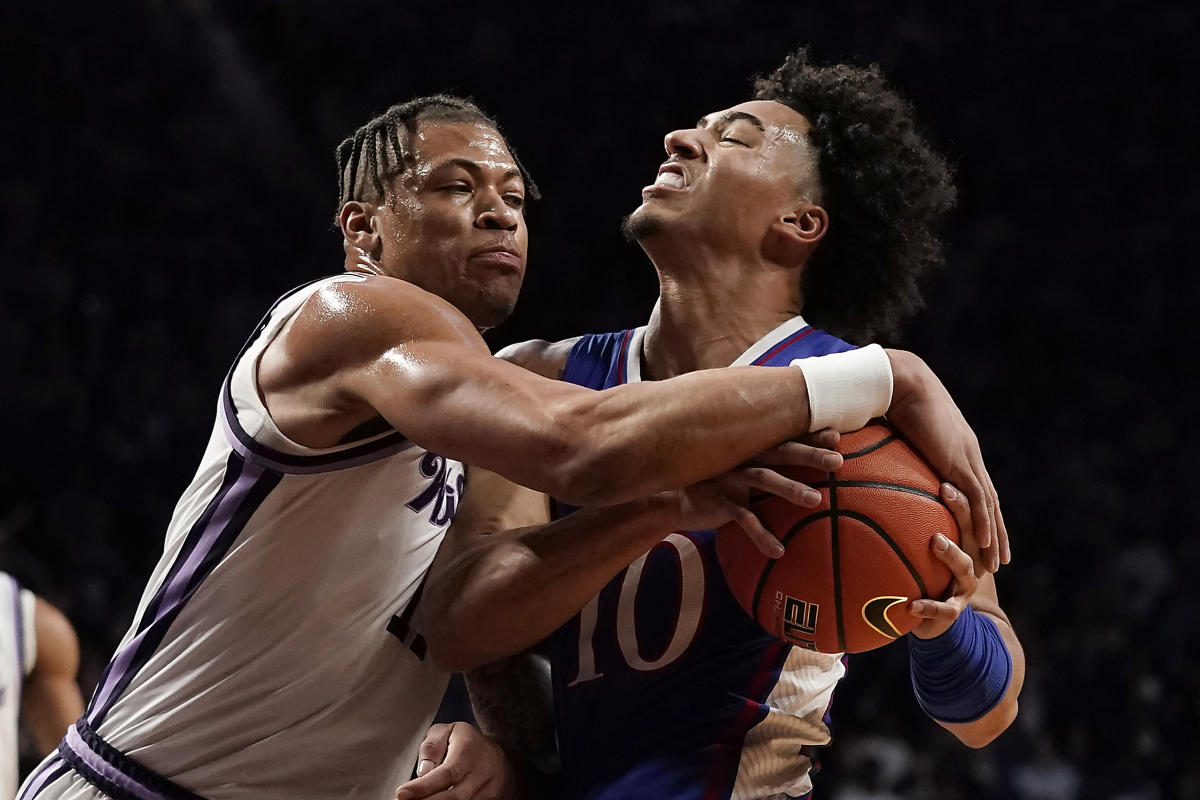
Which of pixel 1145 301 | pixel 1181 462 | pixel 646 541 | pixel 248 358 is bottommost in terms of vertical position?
pixel 1181 462

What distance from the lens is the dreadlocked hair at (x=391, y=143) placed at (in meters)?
2.91

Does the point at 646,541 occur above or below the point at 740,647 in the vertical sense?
above

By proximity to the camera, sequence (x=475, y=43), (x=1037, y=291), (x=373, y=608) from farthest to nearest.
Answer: (x=475, y=43)
(x=1037, y=291)
(x=373, y=608)

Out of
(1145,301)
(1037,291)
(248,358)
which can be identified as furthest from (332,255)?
(248,358)

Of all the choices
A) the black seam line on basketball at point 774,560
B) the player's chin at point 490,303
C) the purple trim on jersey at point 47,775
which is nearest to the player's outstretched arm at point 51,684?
the purple trim on jersey at point 47,775

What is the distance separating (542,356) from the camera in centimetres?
314

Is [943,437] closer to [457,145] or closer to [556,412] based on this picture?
[556,412]

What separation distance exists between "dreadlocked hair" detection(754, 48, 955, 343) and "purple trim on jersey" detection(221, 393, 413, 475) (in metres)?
1.24

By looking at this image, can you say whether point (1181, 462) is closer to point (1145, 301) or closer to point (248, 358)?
point (1145, 301)

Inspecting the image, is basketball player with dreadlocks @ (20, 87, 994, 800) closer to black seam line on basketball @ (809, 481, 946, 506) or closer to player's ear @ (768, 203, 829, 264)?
black seam line on basketball @ (809, 481, 946, 506)

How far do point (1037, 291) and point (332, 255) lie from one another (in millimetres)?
4352

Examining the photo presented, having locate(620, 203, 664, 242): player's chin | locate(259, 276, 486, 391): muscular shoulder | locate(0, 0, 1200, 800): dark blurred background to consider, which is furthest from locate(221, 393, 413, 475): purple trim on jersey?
locate(0, 0, 1200, 800): dark blurred background

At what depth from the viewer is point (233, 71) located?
29.0ft

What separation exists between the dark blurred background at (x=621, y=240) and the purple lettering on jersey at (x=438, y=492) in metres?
4.41
